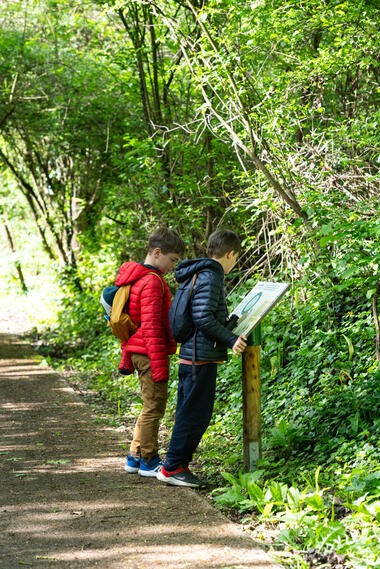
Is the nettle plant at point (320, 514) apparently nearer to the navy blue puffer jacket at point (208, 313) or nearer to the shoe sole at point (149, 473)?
the shoe sole at point (149, 473)

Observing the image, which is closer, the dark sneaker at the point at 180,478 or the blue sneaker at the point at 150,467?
the dark sneaker at the point at 180,478

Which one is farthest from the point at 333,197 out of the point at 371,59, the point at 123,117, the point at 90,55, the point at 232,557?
the point at 90,55

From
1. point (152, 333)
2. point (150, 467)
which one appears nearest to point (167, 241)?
point (152, 333)

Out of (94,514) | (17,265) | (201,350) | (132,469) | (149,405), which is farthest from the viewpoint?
(17,265)

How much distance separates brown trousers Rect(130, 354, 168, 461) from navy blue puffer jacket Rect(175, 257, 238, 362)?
0.42 meters

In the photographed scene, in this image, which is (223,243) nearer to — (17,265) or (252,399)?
(252,399)

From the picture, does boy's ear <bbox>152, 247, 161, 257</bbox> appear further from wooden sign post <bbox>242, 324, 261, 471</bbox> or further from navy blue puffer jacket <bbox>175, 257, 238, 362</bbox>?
wooden sign post <bbox>242, 324, 261, 471</bbox>

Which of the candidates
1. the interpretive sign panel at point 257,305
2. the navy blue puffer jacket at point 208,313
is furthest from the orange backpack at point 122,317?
the interpretive sign panel at point 257,305

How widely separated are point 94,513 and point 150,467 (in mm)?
878

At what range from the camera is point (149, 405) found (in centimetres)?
500

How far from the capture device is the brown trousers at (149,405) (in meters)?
4.99

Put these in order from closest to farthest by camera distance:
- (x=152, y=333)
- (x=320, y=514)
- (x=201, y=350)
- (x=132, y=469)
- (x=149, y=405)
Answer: (x=320, y=514) < (x=201, y=350) < (x=152, y=333) < (x=149, y=405) < (x=132, y=469)

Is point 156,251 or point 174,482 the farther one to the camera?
point 156,251

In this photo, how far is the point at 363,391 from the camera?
5023 mm
